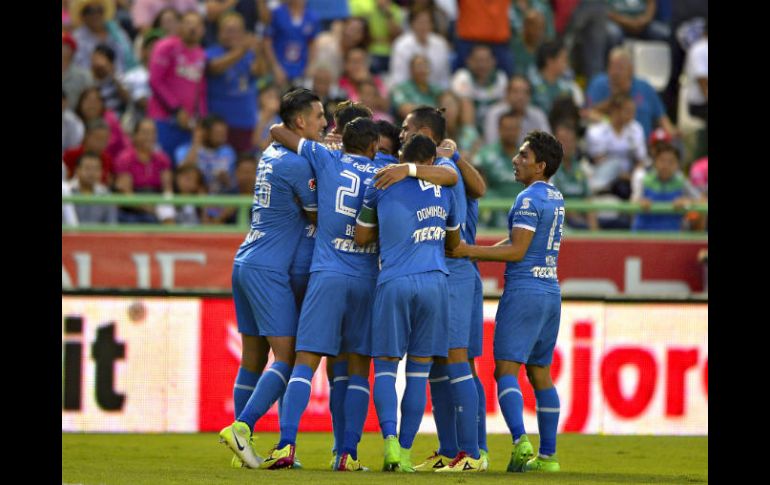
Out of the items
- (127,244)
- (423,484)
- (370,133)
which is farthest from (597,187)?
(423,484)

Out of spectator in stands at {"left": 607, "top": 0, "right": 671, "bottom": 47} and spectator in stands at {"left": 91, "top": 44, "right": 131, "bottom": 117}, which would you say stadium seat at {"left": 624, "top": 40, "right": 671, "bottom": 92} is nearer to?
spectator in stands at {"left": 607, "top": 0, "right": 671, "bottom": 47}

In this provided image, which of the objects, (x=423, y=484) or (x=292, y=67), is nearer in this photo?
(x=423, y=484)

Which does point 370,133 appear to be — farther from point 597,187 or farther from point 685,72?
point 685,72

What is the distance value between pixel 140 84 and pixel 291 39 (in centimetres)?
193

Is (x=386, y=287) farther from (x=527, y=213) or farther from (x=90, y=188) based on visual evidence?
(x=90, y=188)

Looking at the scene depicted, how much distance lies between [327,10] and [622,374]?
6756 mm

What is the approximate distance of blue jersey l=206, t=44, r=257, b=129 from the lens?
15883mm

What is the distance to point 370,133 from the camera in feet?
30.0

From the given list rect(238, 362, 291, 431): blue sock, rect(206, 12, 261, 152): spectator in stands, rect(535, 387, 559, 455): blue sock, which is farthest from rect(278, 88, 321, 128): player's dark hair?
rect(206, 12, 261, 152): spectator in stands

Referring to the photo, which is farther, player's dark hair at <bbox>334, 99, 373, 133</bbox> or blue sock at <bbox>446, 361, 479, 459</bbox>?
player's dark hair at <bbox>334, 99, 373, 133</bbox>

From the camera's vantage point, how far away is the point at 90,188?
1402cm

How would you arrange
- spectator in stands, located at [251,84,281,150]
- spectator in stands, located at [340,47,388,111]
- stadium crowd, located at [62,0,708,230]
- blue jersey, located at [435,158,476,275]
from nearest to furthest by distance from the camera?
blue jersey, located at [435,158,476,275] < stadium crowd, located at [62,0,708,230] < spectator in stands, located at [251,84,281,150] < spectator in stands, located at [340,47,388,111]

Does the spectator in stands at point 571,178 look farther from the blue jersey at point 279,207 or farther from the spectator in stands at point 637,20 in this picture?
the blue jersey at point 279,207

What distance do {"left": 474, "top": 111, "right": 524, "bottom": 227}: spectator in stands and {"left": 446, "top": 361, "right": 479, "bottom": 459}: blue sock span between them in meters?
5.81
